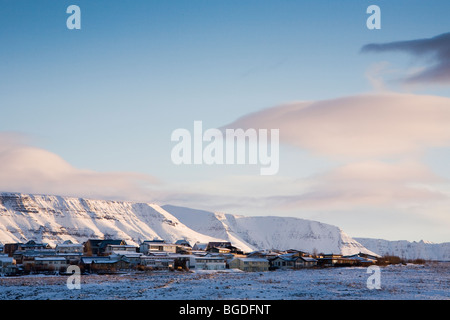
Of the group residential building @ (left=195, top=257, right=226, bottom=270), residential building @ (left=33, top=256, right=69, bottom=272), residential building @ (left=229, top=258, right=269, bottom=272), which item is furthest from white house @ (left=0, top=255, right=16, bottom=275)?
residential building @ (left=229, top=258, right=269, bottom=272)

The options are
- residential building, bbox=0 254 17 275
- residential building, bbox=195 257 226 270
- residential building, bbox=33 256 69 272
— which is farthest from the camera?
residential building, bbox=195 257 226 270

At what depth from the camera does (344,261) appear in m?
142

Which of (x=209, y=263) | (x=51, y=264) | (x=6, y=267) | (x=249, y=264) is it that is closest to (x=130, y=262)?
(x=51, y=264)

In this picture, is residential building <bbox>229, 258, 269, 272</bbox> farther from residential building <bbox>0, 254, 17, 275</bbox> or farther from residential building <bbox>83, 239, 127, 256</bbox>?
residential building <bbox>0, 254, 17, 275</bbox>

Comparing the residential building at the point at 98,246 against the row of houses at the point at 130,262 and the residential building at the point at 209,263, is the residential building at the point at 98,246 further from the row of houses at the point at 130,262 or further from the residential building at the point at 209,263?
the residential building at the point at 209,263

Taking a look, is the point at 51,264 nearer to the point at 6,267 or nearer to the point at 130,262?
the point at 6,267

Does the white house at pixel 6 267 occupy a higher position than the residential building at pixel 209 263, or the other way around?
the white house at pixel 6 267

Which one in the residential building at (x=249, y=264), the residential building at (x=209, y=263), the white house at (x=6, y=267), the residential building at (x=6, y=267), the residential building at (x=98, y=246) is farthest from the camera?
the residential building at (x=98, y=246)

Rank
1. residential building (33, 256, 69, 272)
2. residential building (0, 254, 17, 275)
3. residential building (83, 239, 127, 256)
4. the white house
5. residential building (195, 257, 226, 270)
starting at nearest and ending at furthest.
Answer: residential building (0, 254, 17, 275)
the white house
residential building (33, 256, 69, 272)
residential building (195, 257, 226, 270)
residential building (83, 239, 127, 256)

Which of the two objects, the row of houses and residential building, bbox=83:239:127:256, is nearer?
the row of houses

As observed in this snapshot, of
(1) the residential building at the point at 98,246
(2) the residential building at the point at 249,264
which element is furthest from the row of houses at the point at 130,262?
(1) the residential building at the point at 98,246
